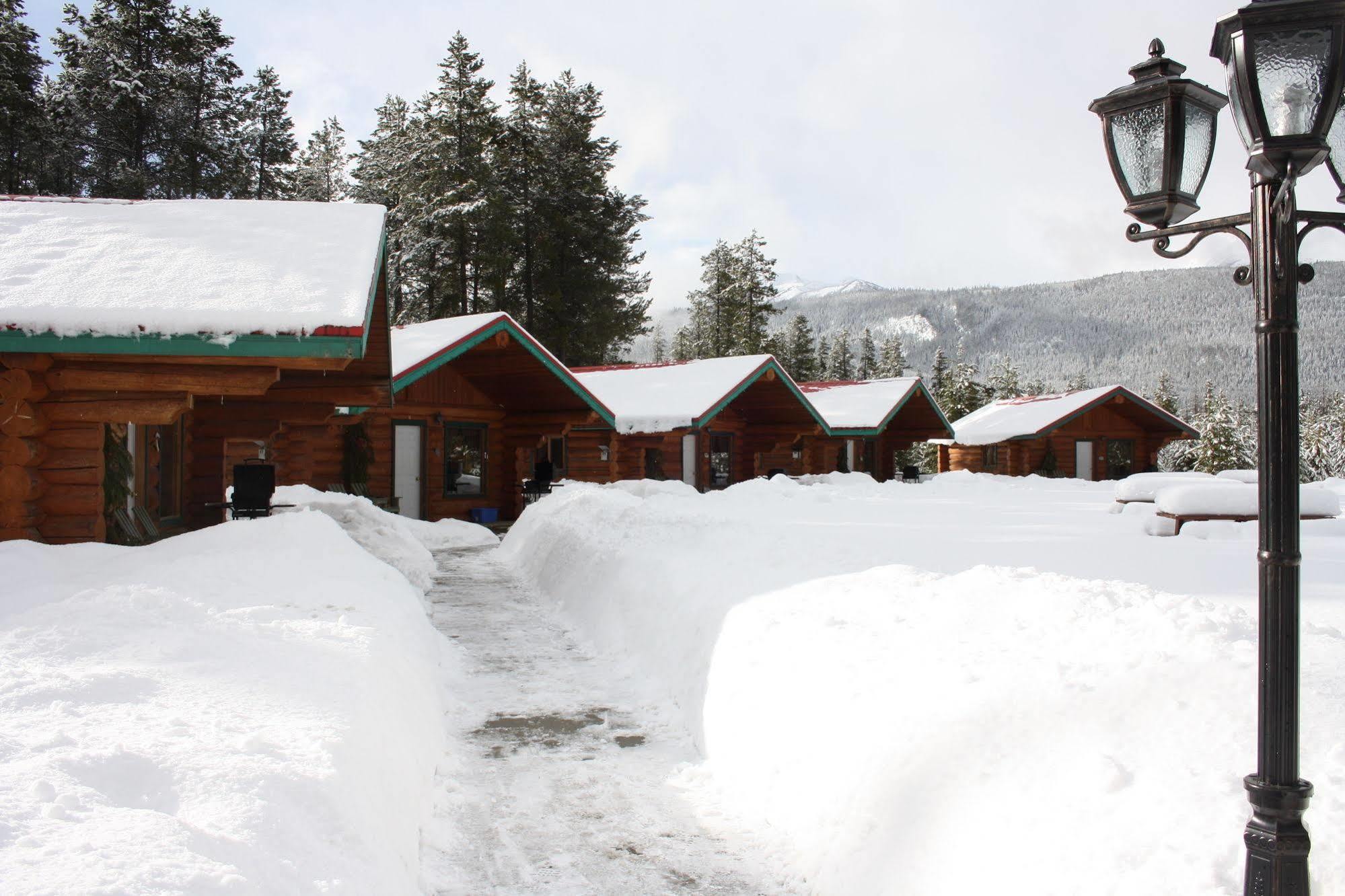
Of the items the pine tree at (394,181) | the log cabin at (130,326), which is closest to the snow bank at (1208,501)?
the log cabin at (130,326)

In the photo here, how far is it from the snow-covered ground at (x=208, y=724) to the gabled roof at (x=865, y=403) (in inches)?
837

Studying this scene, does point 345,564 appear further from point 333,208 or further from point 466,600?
point 333,208

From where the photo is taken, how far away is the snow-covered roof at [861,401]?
27.6 meters

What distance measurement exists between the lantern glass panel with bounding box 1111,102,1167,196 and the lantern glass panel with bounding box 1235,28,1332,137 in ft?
1.36

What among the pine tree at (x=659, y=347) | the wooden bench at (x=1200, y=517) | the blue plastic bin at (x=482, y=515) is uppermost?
the pine tree at (x=659, y=347)

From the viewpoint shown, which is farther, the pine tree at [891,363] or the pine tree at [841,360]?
the pine tree at [891,363]

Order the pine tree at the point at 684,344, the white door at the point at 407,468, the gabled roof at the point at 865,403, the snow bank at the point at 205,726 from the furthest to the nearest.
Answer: the pine tree at the point at 684,344 → the gabled roof at the point at 865,403 → the white door at the point at 407,468 → the snow bank at the point at 205,726

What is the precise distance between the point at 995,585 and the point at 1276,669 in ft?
9.62

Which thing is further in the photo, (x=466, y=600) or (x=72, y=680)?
(x=466, y=600)

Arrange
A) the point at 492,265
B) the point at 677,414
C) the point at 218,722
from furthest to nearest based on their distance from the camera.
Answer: the point at 492,265
the point at 677,414
the point at 218,722

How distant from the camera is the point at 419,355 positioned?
15.9 m

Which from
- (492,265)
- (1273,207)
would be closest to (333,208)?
(1273,207)

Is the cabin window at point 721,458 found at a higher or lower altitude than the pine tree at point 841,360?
lower

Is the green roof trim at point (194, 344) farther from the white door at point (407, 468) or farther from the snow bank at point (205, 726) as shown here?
the white door at point (407, 468)
